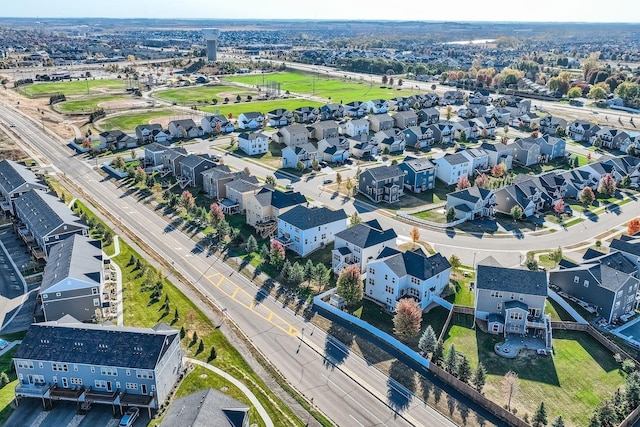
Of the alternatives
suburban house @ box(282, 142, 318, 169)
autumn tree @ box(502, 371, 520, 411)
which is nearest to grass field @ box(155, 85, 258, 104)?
suburban house @ box(282, 142, 318, 169)

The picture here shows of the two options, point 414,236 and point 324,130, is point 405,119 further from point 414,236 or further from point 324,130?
point 414,236

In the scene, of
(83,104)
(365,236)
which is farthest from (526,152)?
(83,104)

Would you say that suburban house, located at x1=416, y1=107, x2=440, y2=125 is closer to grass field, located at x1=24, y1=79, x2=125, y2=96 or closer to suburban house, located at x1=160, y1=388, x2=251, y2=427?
grass field, located at x1=24, y1=79, x2=125, y2=96

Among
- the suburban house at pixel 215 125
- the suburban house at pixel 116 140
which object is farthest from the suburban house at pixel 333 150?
the suburban house at pixel 116 140

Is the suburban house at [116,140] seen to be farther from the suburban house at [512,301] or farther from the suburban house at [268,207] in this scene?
the suburban house at [512,301]

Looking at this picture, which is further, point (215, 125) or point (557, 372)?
point (215, 125)
